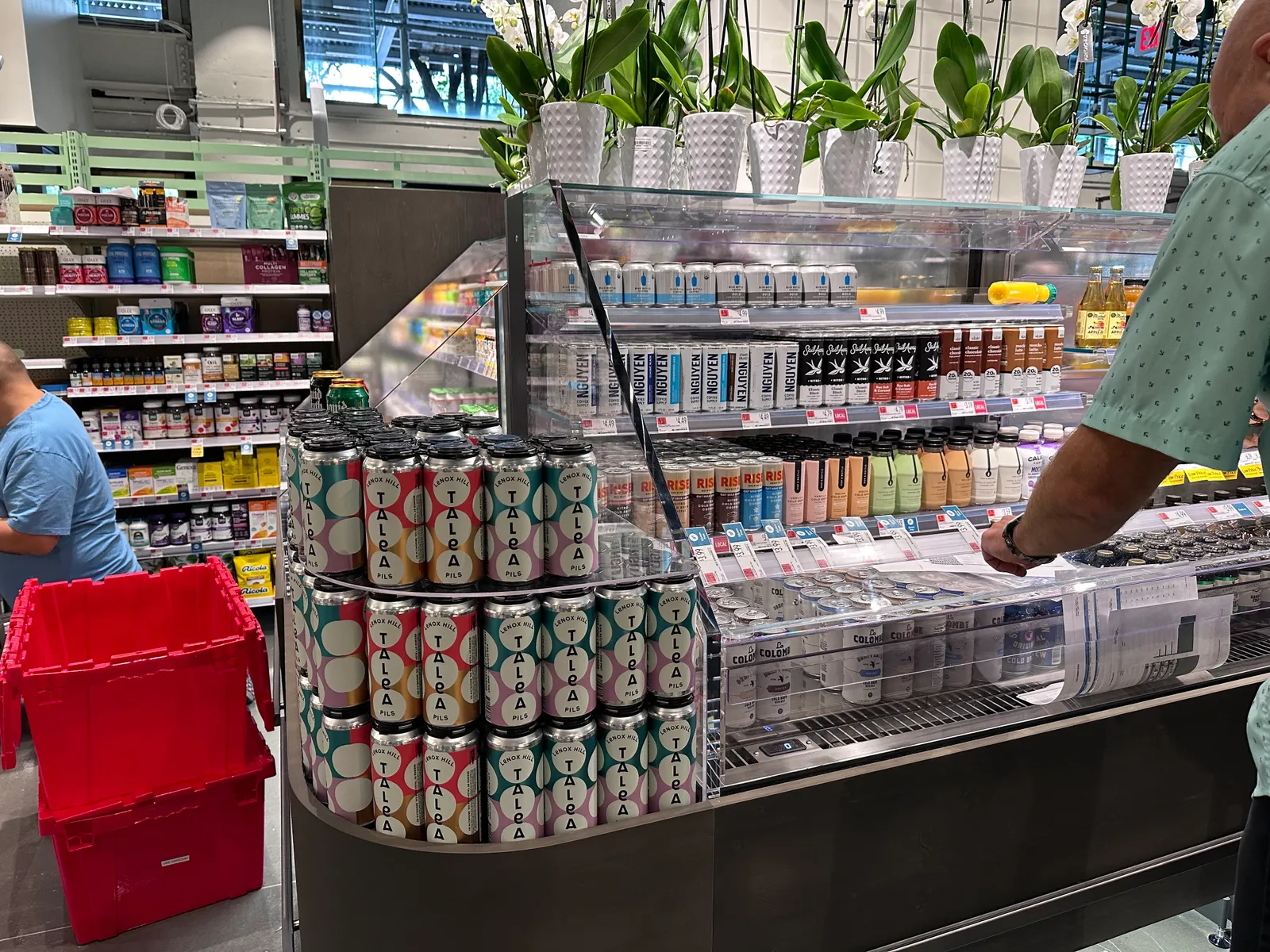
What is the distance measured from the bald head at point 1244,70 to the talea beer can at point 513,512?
1059 millimetres

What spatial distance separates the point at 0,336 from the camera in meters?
5.09

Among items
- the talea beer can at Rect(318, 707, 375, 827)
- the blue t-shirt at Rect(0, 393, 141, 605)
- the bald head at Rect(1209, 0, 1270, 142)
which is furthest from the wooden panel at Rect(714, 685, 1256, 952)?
the blue t-shirt at Rect(0, 393, 141, 605)

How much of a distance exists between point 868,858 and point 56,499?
9.72 feet

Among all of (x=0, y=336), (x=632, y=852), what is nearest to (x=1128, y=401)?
(x=632, y=852)

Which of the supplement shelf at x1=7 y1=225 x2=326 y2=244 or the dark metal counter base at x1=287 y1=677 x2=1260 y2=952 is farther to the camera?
the supplement shelf at x1=7 y1=225 x2=326 y2=244

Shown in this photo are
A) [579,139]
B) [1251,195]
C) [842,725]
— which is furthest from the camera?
[579,139]

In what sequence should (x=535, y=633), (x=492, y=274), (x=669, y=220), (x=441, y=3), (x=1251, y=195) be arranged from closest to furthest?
(x=1251, y=195)
(x=535, y=633)
(x=669, y=220)
(x=492, y=274)
(x=441, y=3)

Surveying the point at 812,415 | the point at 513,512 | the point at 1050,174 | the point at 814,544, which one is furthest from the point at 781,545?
the point at 1050,174

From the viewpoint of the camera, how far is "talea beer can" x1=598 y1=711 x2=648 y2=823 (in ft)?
5.14

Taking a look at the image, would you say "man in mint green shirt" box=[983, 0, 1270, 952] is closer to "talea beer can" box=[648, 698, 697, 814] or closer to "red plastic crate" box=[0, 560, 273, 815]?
"talea beer can" box=[648, 698, 697, 814]

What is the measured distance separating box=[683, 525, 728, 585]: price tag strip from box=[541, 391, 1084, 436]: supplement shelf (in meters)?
0.25

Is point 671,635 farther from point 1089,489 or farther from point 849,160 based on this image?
point 849,160

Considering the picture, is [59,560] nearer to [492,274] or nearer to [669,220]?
[492,274]

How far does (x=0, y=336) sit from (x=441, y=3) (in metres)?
5.40
